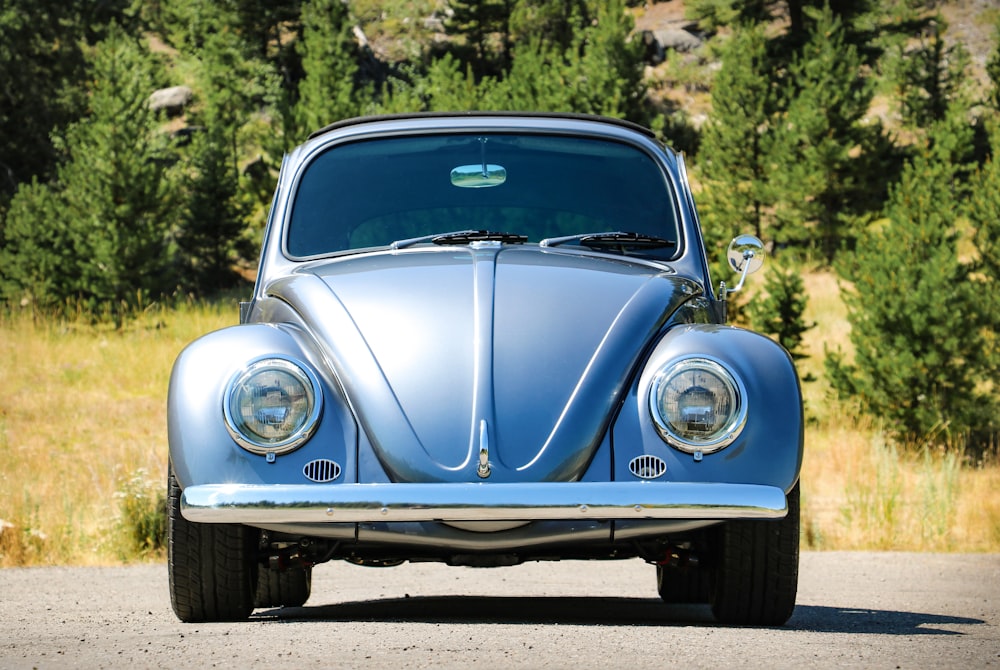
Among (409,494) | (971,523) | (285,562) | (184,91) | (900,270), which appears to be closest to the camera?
(409,494)

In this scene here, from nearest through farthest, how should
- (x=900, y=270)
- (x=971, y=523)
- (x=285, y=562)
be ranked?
1. (x=285, y=562)
2. (x=971, y=523)
3. (x=900, y=270)

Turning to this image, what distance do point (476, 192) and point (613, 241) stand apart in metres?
0.65

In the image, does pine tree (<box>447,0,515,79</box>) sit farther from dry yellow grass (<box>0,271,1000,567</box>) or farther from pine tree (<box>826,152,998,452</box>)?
pine tree (<box>826,152,998,452</box>)

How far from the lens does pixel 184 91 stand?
64938mm

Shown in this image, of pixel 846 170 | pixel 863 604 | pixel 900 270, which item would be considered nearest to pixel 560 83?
pixel 846 170

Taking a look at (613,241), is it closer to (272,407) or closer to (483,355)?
(483,355)

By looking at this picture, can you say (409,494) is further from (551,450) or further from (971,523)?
(971,523)

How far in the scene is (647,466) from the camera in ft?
13.3

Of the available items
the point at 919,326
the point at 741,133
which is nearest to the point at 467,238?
the point at 919,326

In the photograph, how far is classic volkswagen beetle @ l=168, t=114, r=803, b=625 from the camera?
398 centimetres

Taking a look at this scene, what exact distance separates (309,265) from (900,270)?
2024cm

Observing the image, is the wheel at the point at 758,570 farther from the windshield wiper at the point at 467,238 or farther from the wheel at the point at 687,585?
the wheel at the point at 687,585

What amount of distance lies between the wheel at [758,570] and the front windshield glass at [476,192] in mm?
1409

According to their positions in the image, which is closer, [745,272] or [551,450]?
[551,450]
